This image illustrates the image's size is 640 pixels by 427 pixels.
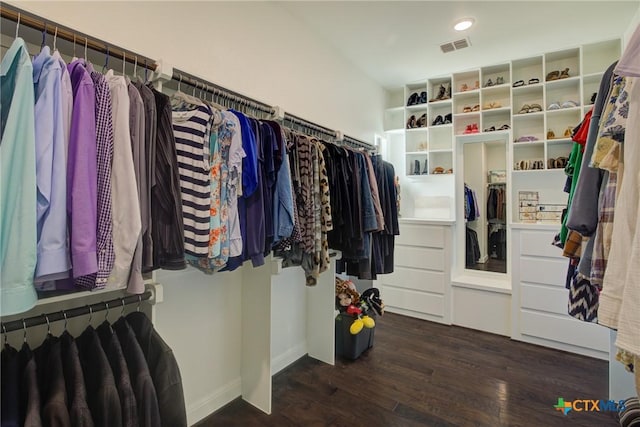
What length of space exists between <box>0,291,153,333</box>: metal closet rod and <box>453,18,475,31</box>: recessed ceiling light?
2749mm

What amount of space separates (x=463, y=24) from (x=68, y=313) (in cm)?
298

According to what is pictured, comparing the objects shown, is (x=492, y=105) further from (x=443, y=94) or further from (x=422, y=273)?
(x=422, y=273)

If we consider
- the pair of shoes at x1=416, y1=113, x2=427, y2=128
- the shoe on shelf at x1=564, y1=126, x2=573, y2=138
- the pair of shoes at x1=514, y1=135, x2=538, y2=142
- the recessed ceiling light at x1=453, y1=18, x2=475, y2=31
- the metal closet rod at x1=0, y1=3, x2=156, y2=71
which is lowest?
the metal closet rod at x1=0, y1=3, x2=156, y2=71

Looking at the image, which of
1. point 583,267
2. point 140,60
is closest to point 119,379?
point 140,60

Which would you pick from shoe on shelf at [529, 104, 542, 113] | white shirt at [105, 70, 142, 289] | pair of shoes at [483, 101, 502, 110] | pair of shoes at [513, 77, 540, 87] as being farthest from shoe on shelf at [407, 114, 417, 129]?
white shirt at [105, 70, 142, 289]

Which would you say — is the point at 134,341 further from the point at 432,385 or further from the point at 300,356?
the point at 432,385

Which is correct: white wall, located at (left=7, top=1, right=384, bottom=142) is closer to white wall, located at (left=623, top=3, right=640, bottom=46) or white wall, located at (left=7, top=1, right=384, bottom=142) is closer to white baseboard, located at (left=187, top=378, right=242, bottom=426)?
white baseboard, located at (left=187, top=378, right=242, bottom=426)

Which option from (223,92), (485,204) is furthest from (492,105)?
(223,92)

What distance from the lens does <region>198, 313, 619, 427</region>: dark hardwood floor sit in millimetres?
1747

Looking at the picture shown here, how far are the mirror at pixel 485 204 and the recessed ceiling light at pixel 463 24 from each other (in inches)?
46.3

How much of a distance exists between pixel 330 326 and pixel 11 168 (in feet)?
6.76

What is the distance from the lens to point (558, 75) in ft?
9.45

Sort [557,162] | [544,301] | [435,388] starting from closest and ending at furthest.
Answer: [435,388] → [544,301] → [557,162]

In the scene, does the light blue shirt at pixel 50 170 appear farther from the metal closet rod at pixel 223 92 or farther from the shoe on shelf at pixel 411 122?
the shoe on shelf at pixel 411 122
